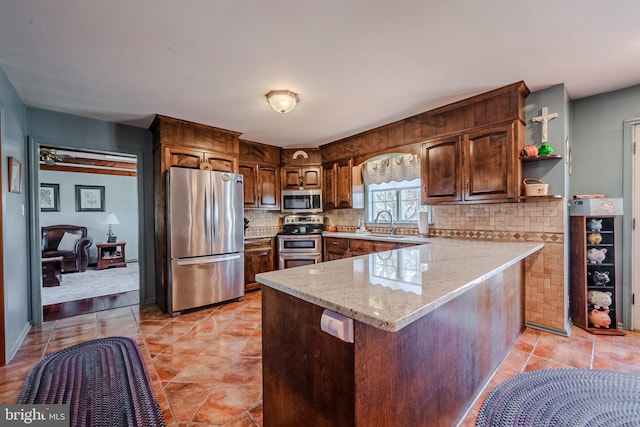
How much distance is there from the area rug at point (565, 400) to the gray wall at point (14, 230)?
3640mm

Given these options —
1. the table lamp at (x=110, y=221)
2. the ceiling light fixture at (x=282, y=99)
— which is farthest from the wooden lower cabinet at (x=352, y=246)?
the table lamp at (x=110, y=221)

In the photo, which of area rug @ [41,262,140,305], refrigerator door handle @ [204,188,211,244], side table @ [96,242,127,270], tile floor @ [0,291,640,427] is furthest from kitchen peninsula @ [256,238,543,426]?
side table @ [96,242,127,270]

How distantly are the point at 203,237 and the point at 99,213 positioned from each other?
5.50 metres

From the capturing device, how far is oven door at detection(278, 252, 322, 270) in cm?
442

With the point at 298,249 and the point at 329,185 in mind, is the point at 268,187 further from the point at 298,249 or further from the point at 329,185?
the point at 298,249

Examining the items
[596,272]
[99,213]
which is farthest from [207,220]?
[99,213]

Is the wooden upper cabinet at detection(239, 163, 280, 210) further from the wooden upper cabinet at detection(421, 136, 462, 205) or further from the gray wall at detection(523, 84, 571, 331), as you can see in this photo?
the gray wall at detection(523, 84, 571, 331)

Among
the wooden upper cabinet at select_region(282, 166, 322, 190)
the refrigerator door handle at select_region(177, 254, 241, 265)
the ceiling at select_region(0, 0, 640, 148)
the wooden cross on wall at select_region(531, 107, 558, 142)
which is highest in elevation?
the ceiling at select_region(0, 0, 640, 148)

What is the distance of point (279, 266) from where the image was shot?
4.51 m

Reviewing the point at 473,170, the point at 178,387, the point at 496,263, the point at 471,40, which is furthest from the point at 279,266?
the point at 471,40

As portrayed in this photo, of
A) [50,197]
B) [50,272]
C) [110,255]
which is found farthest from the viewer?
[110,255]

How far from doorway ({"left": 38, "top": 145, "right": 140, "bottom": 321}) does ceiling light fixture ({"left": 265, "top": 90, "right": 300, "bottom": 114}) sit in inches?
145

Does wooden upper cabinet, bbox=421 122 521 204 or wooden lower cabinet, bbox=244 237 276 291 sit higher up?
wooden upper cabinet, bbox=421 122 521 204

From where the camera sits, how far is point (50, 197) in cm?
654
